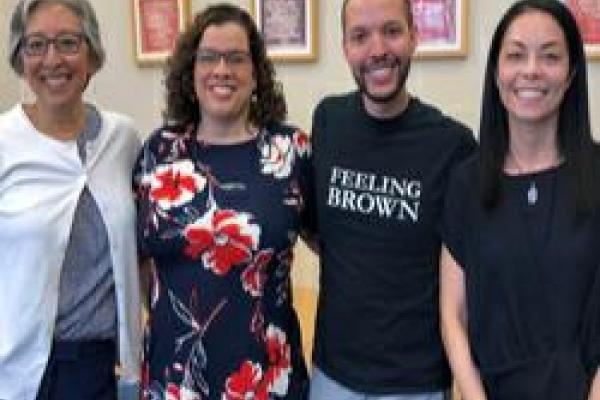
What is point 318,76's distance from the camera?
3066 millimetres

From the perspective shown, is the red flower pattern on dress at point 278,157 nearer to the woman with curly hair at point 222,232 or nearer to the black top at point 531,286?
the woman with curly hair at point 222,232

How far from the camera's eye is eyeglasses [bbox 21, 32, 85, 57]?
1803 mm

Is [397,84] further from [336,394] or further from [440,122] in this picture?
[336,394]

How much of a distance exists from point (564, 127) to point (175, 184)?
77 centimetres

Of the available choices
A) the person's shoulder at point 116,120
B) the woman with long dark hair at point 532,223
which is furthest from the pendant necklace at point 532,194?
the person's shoulder at point 116,120

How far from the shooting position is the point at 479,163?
1.64m

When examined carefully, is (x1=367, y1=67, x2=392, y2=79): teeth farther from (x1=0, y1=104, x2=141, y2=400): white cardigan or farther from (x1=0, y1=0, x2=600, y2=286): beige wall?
(x1=0, y1=0, x2=600, y2=286): beige wall

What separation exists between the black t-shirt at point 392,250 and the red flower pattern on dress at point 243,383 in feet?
0.54

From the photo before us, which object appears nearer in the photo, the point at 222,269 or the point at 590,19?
the point at 222,269

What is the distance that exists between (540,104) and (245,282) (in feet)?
2.15

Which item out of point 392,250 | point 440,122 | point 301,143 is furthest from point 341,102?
point 392,250

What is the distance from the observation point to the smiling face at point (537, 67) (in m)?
1.53

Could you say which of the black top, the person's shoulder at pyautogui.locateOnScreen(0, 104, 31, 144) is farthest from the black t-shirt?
the person's shoulder at pyautogui.locateOnScreen(0, 104, 31, 144)

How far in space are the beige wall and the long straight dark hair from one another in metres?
0.90
